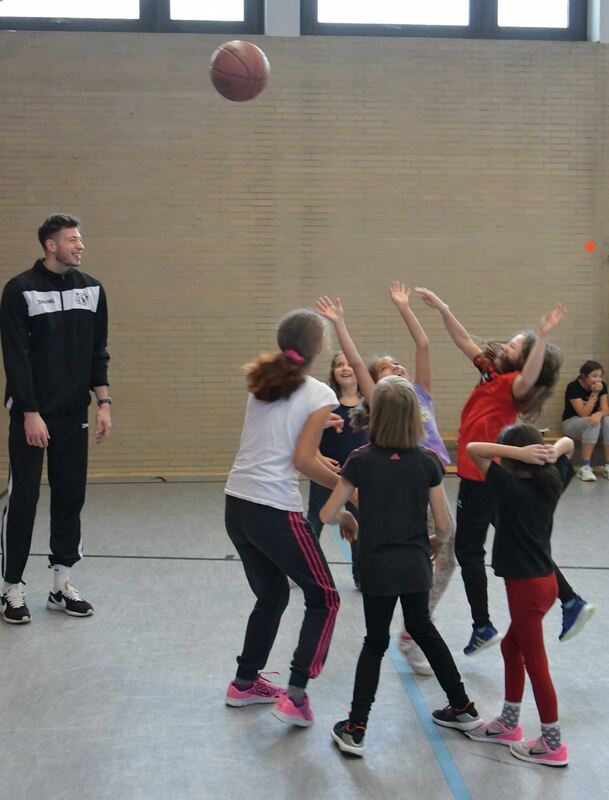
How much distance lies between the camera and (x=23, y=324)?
4.42m

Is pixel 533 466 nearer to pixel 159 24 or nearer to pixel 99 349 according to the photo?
pixel 99 349

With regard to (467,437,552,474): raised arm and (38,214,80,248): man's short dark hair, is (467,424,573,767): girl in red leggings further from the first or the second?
(38,214,80,248): man's short dark hair

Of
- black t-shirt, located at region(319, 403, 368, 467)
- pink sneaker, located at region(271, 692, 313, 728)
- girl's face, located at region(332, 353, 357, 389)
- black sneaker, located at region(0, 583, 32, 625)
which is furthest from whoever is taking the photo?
girl's face, located at region(332, 353, 357, 389)

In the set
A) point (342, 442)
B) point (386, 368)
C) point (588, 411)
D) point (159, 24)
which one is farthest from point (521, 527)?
point (159, 24)

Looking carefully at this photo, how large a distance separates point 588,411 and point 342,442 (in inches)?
169

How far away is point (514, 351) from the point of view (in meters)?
3.87

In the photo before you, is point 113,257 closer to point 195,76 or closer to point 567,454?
point 195,76

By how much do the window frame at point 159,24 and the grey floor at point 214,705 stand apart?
17.9 ft

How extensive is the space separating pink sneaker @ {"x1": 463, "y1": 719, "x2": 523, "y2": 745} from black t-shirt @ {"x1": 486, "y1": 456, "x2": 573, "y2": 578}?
59 cm

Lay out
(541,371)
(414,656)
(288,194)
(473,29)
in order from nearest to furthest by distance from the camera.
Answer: (541,371) < (414,656) < (288,194) < (473,29)

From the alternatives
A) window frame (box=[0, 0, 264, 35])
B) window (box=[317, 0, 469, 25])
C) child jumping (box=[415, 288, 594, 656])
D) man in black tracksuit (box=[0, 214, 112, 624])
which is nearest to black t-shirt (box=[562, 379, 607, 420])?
window (box=[317, 0, 469, 25])

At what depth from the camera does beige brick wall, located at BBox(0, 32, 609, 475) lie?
853 cm

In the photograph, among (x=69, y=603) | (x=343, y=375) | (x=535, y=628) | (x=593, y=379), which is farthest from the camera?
(x=593, y=379)

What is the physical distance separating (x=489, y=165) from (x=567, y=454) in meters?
5.94
